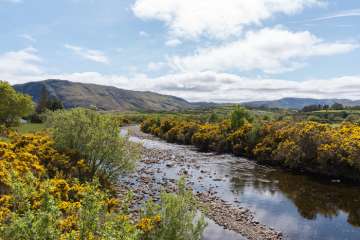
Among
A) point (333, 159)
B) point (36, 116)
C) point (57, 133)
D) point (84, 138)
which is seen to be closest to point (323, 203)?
point (333, 159)

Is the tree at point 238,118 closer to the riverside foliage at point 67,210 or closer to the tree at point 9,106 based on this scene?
the tree at point 9,106

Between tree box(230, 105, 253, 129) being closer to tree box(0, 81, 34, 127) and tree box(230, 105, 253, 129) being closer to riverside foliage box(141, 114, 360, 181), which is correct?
riverside foliage box(141, 114, 360, 181)

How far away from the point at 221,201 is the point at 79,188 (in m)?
18.6

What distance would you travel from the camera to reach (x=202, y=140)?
78062 millimetres

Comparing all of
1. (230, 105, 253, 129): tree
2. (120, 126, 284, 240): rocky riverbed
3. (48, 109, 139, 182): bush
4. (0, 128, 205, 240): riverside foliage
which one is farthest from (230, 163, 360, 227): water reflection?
(230, 105, 253, 129): tree

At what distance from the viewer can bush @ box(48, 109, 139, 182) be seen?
29.4 m

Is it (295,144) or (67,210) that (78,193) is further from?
(295,144)

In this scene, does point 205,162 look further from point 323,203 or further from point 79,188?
point 79,188

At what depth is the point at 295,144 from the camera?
52969 millimetres

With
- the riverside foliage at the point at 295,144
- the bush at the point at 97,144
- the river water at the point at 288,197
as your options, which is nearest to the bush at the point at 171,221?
the bush at the point at 97,144

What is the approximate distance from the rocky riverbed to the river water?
0.89 feet

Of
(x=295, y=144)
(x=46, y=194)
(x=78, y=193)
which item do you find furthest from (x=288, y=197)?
(x=46, y=194)

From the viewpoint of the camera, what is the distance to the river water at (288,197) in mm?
27906

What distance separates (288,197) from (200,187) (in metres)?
10.0
